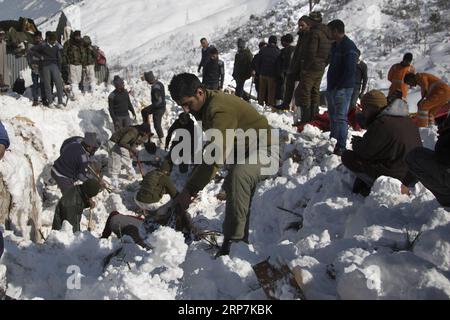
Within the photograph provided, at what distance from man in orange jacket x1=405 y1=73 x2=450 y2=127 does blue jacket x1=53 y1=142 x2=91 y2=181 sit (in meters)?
5.46

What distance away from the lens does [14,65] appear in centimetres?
1225

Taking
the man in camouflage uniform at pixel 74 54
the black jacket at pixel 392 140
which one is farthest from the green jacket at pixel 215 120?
the man in camouflage uniform at pixel 74 54

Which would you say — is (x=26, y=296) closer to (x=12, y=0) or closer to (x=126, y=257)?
Answer: (x=126, y=257)

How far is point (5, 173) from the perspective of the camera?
23.9 feet

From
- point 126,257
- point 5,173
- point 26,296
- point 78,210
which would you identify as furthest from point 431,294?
point 5,173

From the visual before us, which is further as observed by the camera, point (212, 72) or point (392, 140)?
point (212, 72)

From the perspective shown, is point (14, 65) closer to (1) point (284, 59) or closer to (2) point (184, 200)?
(1) point (284, 59)

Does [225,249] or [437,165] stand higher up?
[437,165]

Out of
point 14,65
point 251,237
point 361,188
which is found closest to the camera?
point 361,188

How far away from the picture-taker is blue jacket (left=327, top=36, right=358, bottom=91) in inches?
238

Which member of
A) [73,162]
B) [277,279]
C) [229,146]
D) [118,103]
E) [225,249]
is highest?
[229,146]

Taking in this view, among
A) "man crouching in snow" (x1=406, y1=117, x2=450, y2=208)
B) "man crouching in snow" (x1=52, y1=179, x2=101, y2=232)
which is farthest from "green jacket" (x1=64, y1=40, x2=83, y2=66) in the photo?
"man crouching in snow" (x1=406, y1=117, x2=450, y2=208)

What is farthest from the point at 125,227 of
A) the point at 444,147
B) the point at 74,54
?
the point at 74,54

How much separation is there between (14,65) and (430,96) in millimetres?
10543
